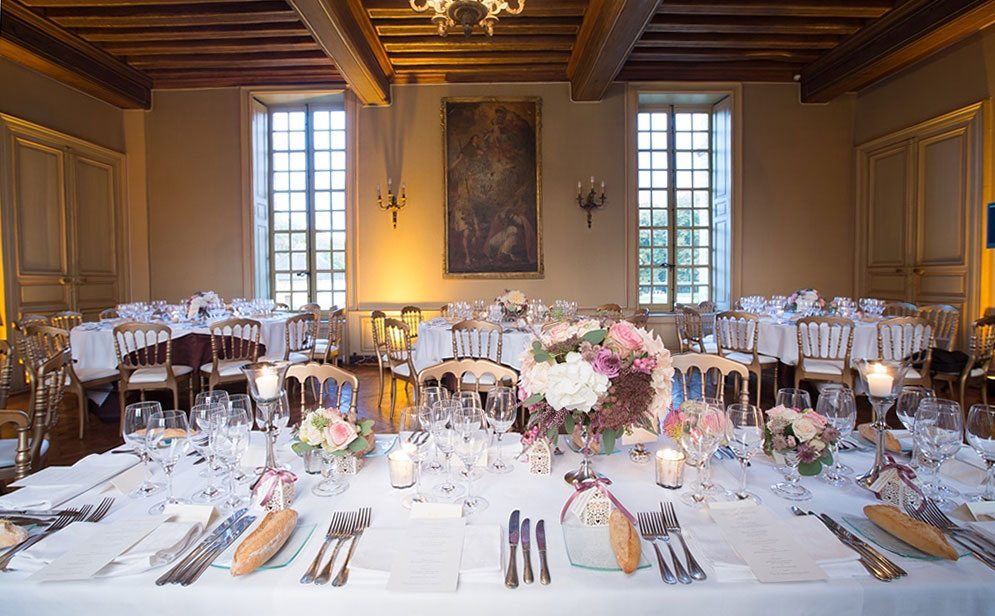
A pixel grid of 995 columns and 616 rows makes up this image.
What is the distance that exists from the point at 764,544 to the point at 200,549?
111 centimetres

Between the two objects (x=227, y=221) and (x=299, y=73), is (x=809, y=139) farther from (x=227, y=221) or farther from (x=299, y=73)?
(x=227, y=221)

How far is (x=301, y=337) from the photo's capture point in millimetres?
5125

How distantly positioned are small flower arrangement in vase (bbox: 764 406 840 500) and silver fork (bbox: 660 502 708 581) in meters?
0.31

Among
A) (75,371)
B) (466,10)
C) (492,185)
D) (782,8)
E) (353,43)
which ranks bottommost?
(75,371)

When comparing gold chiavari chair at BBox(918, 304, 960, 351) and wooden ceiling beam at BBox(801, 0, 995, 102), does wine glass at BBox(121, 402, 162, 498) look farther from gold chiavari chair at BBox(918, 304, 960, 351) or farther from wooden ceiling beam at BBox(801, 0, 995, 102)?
wooden ceiling beam at BBox(801, 0, 995, 102)

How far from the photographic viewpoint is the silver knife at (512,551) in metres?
0.90

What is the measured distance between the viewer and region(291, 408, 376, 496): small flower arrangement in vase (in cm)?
133

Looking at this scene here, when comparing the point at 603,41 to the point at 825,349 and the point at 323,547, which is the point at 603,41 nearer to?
the point at 825,349

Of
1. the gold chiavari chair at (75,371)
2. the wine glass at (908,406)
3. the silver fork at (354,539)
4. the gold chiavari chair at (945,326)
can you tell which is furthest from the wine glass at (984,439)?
the gold chiavari chair at (75,371)

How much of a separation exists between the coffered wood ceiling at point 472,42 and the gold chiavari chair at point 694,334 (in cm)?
299

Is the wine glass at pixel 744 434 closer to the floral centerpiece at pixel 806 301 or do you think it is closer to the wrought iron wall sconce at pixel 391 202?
the floral centerpiece at pixel 806 301

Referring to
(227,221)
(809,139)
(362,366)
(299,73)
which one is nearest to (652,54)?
(809,139)

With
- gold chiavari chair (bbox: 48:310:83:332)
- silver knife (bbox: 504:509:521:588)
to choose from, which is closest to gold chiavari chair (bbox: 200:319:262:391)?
gold chiavari chair (bbox: 48:310:83:332)

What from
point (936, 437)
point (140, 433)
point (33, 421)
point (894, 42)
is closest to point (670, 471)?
point (936, 437)
